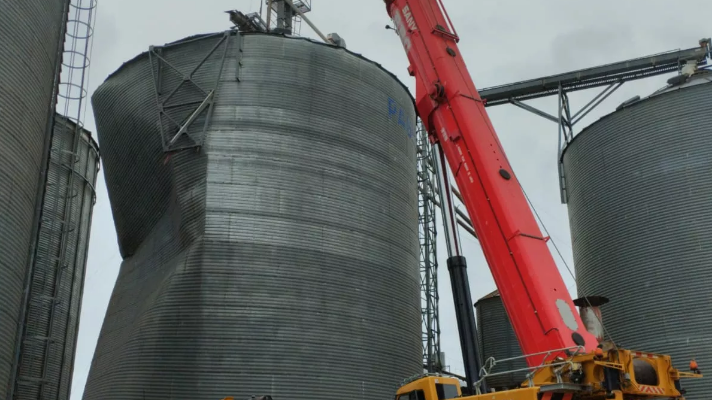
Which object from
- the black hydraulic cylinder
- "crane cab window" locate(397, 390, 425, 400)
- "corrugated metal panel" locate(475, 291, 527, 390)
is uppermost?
"corrugated metal panel" locate(475, 291, 527, 390)

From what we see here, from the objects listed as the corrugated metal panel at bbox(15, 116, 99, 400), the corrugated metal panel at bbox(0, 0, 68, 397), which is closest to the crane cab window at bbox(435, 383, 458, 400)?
the corrugated metal panel at bbox(0, 0, 68, 397)

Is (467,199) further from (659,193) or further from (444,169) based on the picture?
(659,193)

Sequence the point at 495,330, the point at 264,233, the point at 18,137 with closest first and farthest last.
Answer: the point at 18,137 → the point at 264,233 → the point at 495,330

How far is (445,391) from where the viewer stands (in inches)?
543

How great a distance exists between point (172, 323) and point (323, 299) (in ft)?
13.8

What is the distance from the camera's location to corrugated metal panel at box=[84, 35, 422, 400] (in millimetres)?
20328

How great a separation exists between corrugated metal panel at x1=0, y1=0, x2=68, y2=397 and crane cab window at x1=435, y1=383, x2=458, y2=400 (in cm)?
1025

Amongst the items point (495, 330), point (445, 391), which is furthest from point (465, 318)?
point (495, 330)

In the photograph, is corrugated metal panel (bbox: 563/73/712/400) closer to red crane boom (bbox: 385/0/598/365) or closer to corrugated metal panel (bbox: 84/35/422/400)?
corrugated metal panel (bbox: 84/35/422/400)

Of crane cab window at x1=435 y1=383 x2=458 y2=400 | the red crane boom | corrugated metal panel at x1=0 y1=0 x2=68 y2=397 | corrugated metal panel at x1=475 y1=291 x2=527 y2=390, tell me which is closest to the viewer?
crane cab window at x1=435 y1=383 x2=458 y2=400

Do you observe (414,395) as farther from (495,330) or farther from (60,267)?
(495,330)

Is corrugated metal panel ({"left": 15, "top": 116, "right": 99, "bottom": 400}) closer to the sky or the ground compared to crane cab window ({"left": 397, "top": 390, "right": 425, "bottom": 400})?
closer to the sky

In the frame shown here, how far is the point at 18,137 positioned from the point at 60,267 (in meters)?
6.66

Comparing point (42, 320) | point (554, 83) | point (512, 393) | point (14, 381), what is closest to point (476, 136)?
point (512, 393)
